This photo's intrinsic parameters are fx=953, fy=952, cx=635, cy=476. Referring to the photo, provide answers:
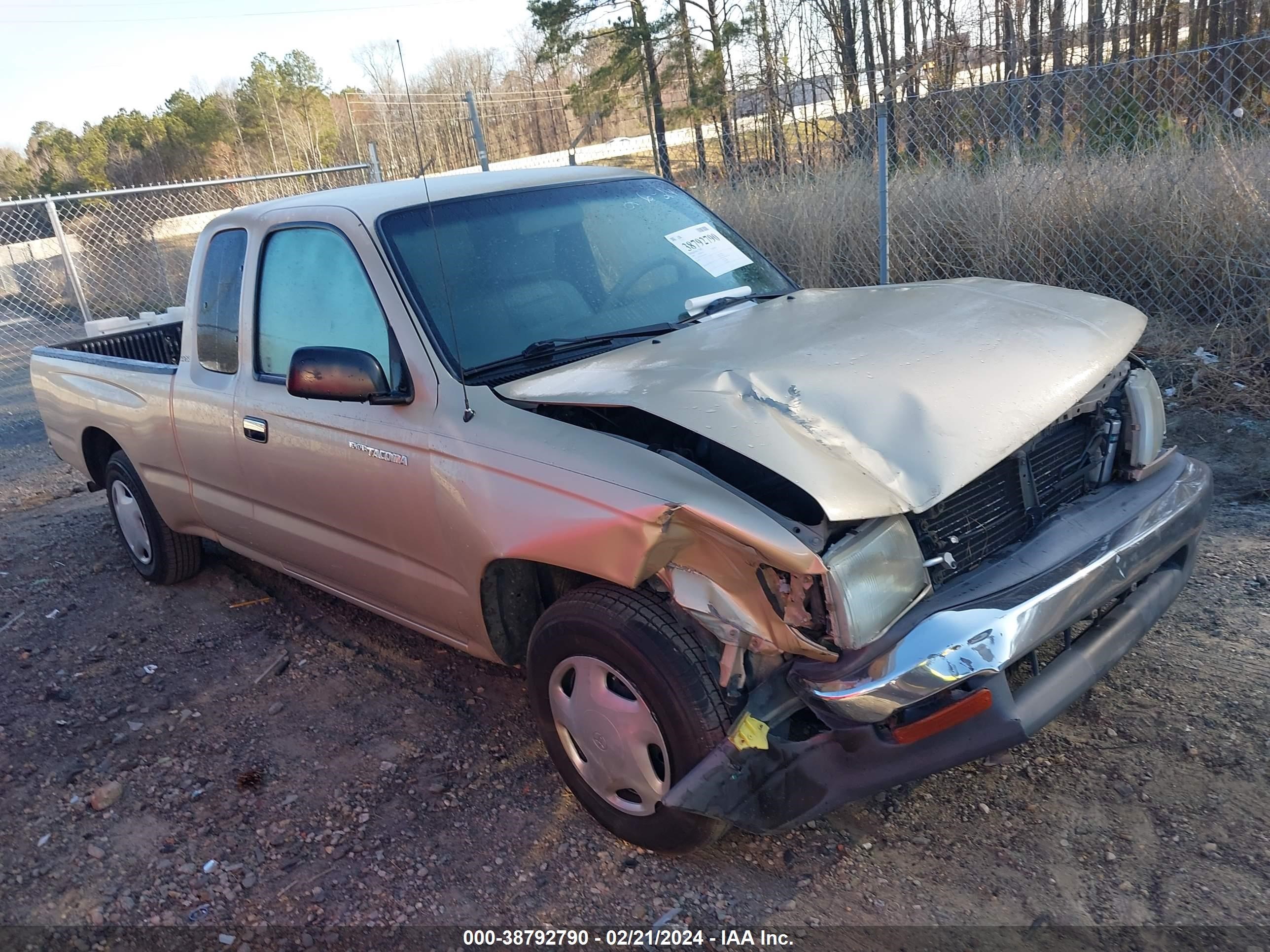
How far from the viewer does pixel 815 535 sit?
7.30 ft

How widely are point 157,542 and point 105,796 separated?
191cm

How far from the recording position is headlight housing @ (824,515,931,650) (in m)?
2.19

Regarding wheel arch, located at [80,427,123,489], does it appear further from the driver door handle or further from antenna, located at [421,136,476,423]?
antenna, located at [421,136,476,423]

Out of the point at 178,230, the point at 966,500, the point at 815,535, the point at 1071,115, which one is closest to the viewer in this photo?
the point at 815,535

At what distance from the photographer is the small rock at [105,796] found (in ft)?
10.8

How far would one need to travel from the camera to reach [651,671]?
8.01 feet

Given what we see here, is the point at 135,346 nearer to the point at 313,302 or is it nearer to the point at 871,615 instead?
the point at 313,302

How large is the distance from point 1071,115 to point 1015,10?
13.0ft

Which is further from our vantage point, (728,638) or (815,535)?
(728,638)

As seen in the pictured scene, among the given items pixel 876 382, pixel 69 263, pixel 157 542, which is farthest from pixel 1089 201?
pixel 69 263

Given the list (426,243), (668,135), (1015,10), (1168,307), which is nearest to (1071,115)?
(1168,307)

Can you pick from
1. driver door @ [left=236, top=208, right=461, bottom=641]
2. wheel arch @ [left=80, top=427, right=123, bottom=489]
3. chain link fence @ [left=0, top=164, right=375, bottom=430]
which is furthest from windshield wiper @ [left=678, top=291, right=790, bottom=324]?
chain link fence @ [left=0, top=164, right=375, bottom=430]

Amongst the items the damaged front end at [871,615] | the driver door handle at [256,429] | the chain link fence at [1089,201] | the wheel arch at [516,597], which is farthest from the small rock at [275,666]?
the chain link fence at [1089,201]

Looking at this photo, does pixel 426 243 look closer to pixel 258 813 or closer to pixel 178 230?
pixel 258 813
